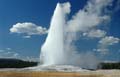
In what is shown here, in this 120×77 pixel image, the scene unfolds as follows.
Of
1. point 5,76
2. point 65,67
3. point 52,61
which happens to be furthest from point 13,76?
point 52,61

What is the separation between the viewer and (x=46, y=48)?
105 metres

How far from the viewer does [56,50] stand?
10269 centimetres

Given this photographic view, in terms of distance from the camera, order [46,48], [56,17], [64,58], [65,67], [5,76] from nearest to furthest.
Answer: [5,76] < [65,67] < [64,58] < [46,48] < [56,17]

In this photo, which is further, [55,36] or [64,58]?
[55,36]

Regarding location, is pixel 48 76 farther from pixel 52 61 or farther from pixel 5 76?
pixel 52 61

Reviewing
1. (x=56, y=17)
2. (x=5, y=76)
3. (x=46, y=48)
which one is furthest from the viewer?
(x=56, y=17)

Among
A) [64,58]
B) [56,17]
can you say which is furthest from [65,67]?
[56,17]

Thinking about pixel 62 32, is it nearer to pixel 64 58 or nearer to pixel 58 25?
pixel 58 25

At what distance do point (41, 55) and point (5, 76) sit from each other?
4666 centimetres

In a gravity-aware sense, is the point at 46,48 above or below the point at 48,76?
above

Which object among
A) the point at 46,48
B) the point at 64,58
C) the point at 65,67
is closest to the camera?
the point at 65,67

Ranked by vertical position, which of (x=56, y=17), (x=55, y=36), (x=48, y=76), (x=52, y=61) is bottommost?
(x=48, y=76)

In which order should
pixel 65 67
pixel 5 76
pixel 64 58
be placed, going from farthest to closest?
pixel 64 58 < pixel 65 67 < pixel 5 76

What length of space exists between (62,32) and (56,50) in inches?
287
